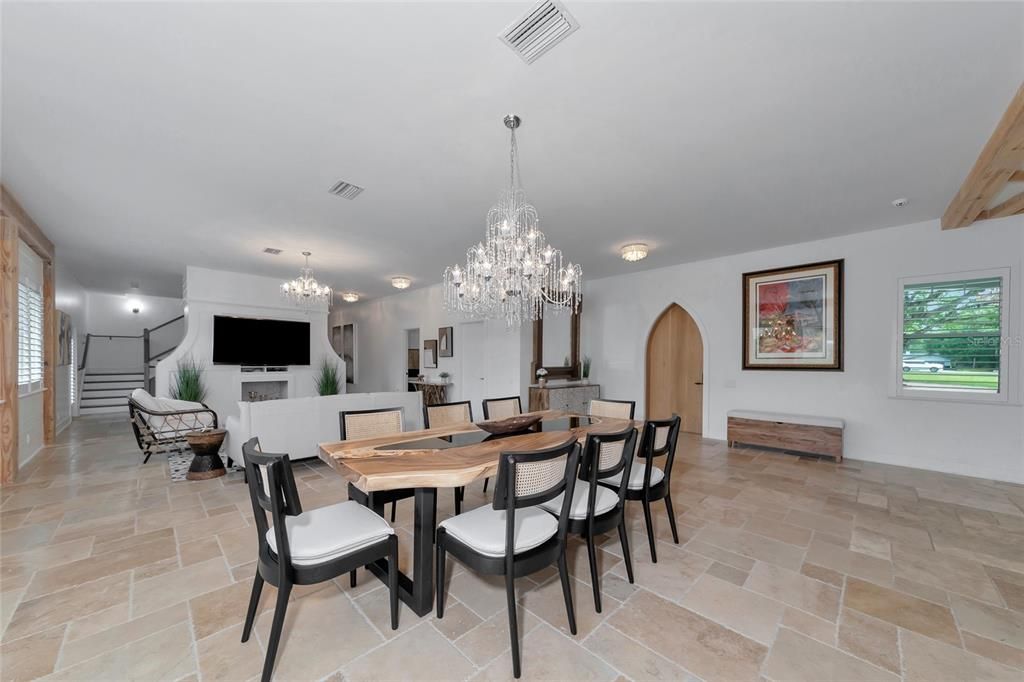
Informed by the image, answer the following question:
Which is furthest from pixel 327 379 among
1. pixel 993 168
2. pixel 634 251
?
pixel 993 168

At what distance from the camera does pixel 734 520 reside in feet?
9.97

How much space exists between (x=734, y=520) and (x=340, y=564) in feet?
9.28

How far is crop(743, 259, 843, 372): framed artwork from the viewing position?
4.89m

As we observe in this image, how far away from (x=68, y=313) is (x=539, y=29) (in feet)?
31.9

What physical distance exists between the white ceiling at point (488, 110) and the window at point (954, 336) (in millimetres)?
867

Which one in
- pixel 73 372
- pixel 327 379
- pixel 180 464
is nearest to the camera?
pixel 180 464

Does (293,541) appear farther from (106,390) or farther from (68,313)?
(106,390)

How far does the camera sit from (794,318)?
517 centimetres

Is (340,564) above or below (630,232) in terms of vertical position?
below

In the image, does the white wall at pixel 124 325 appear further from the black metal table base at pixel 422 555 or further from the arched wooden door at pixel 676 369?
the arched wooden door at pixel 676 369

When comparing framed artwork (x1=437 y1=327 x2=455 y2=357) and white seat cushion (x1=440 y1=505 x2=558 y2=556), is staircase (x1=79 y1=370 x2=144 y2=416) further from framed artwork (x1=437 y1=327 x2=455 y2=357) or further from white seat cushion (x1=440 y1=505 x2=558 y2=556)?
white seat cushion (x1=440 y1=505 x2=558 y2=556)

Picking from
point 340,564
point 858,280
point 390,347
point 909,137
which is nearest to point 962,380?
point 858,280

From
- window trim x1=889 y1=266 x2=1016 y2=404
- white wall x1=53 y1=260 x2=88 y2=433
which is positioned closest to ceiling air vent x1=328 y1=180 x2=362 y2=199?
white wall x1=53 y1=260 x2=88 y2=433

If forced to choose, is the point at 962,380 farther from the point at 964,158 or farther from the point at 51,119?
the point at 51,119
